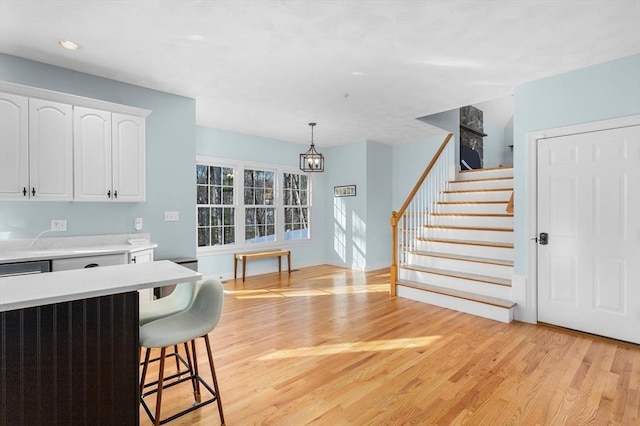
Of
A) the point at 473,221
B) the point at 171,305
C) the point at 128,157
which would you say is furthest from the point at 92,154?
the point at 473,221

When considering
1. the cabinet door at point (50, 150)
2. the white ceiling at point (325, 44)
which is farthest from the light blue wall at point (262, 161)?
the cabinet door at point (50, 150)

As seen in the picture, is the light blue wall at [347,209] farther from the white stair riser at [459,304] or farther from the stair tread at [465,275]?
the white stair riser at [459,304]

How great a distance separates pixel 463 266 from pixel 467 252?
321 mm

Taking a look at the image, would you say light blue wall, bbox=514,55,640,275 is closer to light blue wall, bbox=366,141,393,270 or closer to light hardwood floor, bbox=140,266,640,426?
light hardwood floor, bbox=140,266,640,426

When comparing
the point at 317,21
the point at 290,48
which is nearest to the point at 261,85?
the point at 290,48

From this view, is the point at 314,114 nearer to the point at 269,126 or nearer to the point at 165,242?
the point at 269,126

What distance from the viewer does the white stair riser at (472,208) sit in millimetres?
5078

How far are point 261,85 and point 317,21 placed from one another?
1454 mm

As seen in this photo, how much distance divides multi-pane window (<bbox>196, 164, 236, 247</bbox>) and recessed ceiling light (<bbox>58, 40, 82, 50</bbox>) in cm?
283

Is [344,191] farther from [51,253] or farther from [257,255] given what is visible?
[51,253]

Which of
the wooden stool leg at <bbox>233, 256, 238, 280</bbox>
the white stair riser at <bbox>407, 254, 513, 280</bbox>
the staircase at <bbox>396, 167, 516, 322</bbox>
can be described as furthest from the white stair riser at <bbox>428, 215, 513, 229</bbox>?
the wooden stool leg at <bbox>233, 256, 238, 280</bbox>

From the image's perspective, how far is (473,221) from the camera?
5133 mm

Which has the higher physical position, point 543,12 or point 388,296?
point 543,12

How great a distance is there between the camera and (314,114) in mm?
4895
